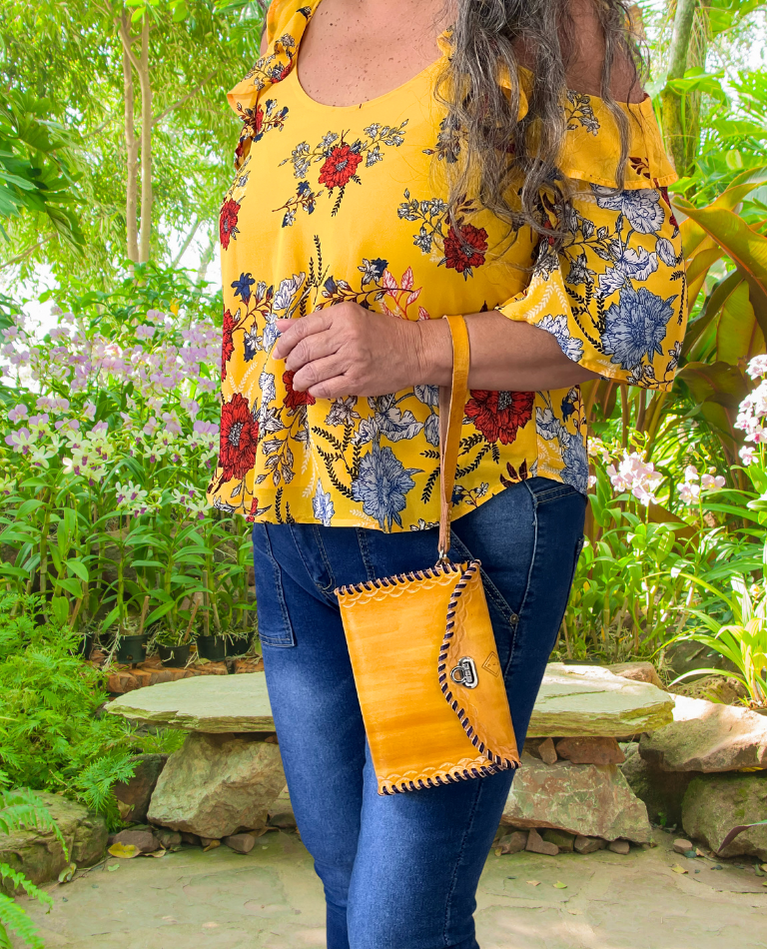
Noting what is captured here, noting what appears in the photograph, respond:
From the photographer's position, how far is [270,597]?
0.99 meters

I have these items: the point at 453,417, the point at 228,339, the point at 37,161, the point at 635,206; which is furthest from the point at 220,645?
the point at 635,206

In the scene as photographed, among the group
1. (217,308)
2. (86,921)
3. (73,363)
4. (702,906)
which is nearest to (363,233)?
(86,921)

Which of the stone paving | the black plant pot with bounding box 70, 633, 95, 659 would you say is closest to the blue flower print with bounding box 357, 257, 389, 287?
the stone paving

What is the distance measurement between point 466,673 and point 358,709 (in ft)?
0.64

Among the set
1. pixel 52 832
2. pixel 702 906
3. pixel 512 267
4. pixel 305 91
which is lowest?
pixel 702 906

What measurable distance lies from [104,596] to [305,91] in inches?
99.1

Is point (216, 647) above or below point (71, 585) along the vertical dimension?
below

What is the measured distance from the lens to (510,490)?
0.84m

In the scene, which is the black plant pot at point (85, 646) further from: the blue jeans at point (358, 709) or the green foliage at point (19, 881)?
the blue jeans at point (358, 709)

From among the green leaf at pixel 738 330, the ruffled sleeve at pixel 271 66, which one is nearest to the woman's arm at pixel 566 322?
the ruffled sleeve at pixel 271 66

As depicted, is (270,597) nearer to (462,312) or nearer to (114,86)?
(462,312)

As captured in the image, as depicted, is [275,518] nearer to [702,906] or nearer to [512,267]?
[512,267]

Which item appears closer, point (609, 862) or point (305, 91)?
point (305, 91)

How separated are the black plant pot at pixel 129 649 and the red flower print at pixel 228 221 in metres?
2.19
